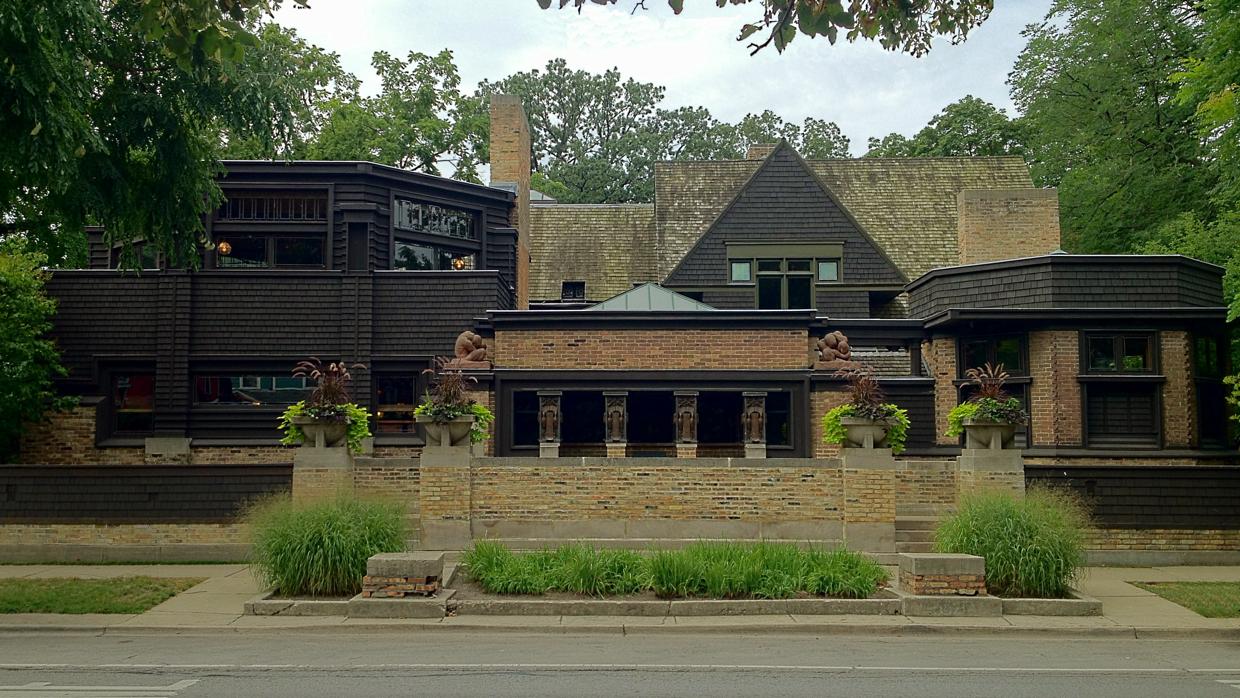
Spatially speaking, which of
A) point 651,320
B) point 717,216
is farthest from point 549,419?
point 717,216

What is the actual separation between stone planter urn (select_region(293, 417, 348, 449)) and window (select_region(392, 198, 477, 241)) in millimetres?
8903

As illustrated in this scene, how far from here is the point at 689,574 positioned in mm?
13070

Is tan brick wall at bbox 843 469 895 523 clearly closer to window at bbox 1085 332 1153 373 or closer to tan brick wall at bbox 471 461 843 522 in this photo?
tan brick wall at bbox 471 461 843 522

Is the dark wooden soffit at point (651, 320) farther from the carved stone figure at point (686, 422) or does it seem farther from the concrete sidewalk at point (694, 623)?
the concrete sidewalk at point (694, 623)

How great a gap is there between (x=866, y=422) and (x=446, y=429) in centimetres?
701

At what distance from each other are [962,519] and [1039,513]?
3.34ft

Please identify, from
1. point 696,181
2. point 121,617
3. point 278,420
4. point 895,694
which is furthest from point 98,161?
point 696,181

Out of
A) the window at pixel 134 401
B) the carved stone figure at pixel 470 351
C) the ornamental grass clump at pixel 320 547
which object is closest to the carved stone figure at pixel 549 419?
the carved stone figure at pixel 470 351

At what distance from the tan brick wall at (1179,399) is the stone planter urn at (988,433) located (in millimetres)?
6103

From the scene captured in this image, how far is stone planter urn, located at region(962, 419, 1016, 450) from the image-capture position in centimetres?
1659

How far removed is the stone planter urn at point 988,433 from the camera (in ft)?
54.4

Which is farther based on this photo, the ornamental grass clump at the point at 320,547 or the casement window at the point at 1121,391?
the casement window at the point at 1121,391

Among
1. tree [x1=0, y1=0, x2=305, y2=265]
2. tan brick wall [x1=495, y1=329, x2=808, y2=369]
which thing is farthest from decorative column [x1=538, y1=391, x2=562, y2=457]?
tree [x1=0, y1=0, x2=305, y2=265]

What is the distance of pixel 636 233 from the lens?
34.5 m
